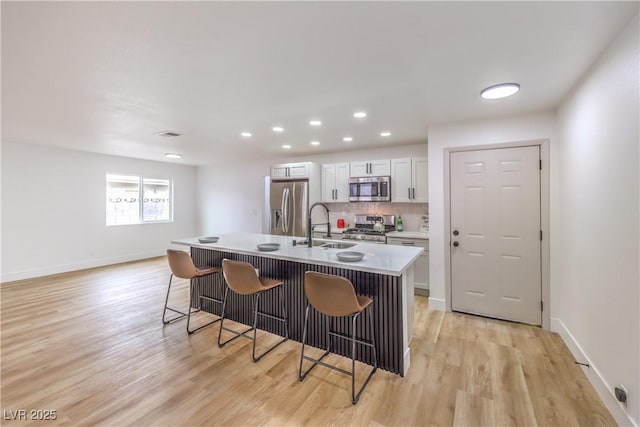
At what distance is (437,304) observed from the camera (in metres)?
3.63

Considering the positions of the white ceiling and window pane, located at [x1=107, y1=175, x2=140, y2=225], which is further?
window pane, located at [x1=107, y1=175, x2=140, y2=225]

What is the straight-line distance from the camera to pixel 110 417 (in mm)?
1828

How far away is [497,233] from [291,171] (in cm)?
357

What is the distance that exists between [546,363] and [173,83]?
4.03 m

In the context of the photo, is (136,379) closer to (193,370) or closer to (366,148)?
(193,370)

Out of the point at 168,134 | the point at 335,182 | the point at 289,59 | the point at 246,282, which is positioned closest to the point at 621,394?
the point at 246,282

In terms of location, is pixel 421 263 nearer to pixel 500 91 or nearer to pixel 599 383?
pixel 599 383

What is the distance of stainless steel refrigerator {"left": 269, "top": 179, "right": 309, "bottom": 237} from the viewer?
208 inches

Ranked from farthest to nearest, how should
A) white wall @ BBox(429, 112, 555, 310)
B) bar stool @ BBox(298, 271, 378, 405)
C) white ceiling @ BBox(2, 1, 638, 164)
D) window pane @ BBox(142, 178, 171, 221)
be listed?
1. window pane @ BBox(142, 178, 171, 221)
2. white wall @ BBox(429, 112, 555, 310)
3. bar stool @ BBox(298, 271, 378, 405)
4. white ceiling @ BBox(2, 1, 638, 164)

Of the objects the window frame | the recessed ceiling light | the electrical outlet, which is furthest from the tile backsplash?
the window frame

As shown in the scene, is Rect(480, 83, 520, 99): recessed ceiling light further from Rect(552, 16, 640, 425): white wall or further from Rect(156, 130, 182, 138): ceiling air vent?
Rect(156, 130, 182, 138): ceiling air vent

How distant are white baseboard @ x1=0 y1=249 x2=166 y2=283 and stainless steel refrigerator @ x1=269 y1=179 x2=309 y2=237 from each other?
141 inches

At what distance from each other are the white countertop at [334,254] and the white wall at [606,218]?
4.16 ft

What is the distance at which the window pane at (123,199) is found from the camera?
20.6 ft
